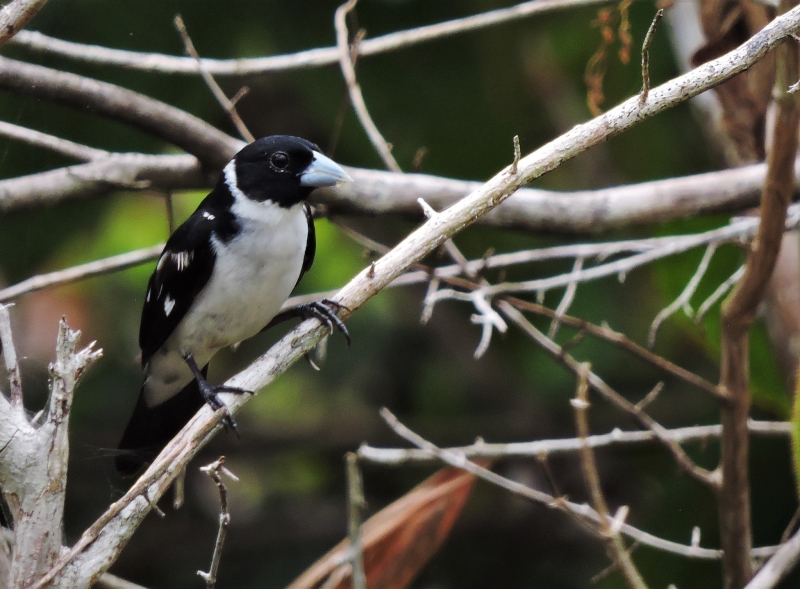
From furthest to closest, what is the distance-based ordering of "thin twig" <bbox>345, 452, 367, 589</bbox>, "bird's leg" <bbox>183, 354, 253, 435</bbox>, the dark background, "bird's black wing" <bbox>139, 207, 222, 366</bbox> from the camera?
the dark background
"bird's black wing" <bbox>139, 207, 222, 366</bbox>
"bird's leg" <bbox>183, 354, 253, 435</bbox>
"thin twig" <bbox>345, 452, 367, 589</bbox>

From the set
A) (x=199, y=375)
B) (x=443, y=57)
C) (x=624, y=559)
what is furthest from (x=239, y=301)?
(x=443, y=57)

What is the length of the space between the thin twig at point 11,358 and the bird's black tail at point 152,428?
1335 mm

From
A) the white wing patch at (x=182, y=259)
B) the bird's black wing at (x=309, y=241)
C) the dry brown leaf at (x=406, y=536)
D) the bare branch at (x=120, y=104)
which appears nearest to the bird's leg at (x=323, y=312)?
the bird's black wing at (x=309, y=241)

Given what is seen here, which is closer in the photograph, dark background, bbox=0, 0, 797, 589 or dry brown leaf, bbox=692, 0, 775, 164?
dry brown leaf, bbox=692, 0, 775, 164

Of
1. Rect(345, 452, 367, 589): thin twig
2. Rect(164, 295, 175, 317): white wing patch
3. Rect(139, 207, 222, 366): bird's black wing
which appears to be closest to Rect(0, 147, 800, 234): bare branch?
Rect(139, 207, 222, 366): bird's black wing

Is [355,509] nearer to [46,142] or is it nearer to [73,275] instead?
[73,275]

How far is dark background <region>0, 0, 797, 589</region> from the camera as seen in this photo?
4.67m

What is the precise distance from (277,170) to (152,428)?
99 cm

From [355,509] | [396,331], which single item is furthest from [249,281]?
[396,331]

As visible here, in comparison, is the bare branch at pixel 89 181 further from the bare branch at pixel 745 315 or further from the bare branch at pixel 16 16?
the bare branch at pixel 745 315

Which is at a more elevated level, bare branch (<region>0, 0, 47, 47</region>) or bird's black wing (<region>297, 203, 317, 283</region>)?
bird's black wing (<region>297, 203, 317, 283</region>)

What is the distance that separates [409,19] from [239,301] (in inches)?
89.8

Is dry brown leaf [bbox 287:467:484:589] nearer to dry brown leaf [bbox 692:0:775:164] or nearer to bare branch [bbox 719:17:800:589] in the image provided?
bare branch [bbox 719:17:800:589]

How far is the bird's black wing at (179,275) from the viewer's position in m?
3.16
